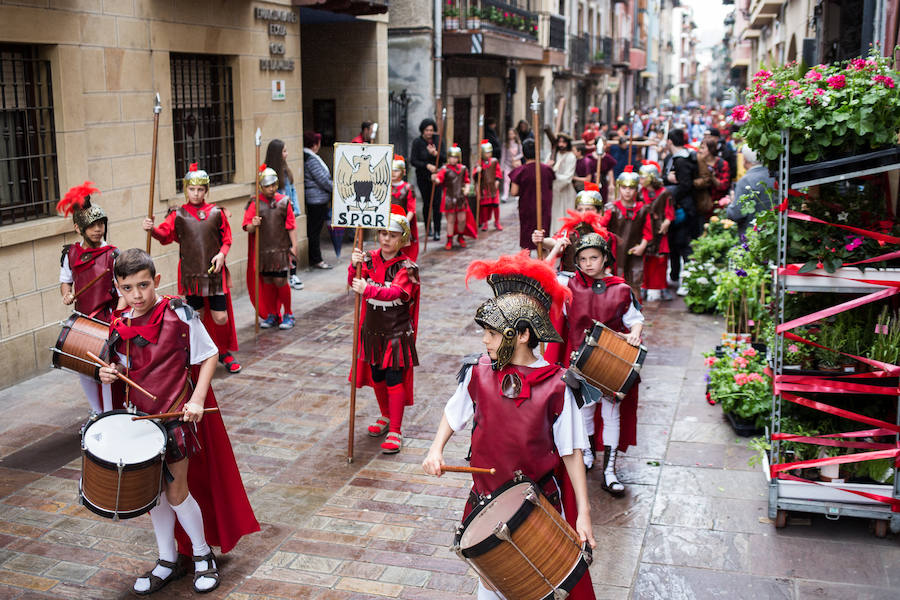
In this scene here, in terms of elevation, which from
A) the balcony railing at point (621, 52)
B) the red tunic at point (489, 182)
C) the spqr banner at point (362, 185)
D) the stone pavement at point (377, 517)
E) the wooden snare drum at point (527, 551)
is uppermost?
the balcony railing at point (621, 52)

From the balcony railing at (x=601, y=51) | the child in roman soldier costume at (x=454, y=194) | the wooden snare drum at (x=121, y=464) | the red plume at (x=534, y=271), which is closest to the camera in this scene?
the red plume at (x=534, y=271)

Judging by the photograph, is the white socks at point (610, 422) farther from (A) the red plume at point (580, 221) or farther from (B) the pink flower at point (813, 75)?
(B) the pink flower at point (813, 75)

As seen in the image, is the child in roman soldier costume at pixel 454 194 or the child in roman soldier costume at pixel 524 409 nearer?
the child in roman soldier costume at pixel 524 409

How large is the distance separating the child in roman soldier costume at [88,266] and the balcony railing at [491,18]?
15.2m

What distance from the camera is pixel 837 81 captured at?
5070 mm

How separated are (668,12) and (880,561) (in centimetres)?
9720

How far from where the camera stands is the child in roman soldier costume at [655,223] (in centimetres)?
1072

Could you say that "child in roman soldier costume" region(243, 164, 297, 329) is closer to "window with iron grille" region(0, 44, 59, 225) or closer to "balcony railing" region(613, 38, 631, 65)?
"window with iron grille" region(0, 44, 59, 225)

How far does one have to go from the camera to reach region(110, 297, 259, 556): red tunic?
4676mm

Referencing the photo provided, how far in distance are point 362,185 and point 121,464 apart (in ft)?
10.6

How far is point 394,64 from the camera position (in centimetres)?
2012

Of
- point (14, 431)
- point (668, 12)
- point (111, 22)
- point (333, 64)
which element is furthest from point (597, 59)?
point (668, 12)

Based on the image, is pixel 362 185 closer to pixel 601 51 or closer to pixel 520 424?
pixel 520 424

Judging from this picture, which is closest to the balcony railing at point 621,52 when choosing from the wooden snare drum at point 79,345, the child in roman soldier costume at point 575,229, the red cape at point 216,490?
the child in roman soldier costume at point 575,229
